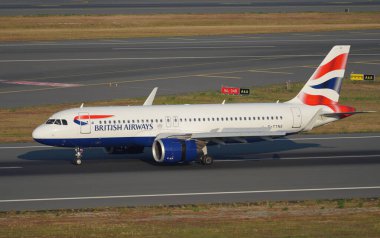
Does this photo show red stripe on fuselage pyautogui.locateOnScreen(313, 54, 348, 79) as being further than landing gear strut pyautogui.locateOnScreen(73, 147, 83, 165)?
Yes

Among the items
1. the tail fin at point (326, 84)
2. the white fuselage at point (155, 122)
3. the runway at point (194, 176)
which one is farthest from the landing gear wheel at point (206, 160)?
the tail fin at point (326, 84)

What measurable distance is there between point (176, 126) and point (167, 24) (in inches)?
3560

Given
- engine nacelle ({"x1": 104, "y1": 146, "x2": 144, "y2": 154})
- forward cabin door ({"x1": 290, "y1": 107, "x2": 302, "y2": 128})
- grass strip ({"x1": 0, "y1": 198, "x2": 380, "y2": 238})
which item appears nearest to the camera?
grass strip ({"x1": 0, "y1": 198, "x2": 380, "y2": 238})

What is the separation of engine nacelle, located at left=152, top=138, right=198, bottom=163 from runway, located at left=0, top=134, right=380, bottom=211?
710mm

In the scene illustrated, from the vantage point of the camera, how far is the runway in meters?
44.0

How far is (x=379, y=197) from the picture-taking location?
4388 centimetres

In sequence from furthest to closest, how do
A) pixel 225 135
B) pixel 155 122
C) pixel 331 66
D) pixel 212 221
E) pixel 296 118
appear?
pixel 331 66 < pixel 296 118 < pixel 155 122 < pixel 225 135 < pixel 212 221

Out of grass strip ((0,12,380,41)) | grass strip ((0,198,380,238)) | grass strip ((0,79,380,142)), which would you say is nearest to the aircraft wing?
grass strip ((0,198,380,238))

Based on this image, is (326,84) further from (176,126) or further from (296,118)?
(176,126)

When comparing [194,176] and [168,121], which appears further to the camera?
[168,121]

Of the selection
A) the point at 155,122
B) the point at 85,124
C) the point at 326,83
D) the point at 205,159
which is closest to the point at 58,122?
the point at 85,124

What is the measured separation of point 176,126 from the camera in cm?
5362

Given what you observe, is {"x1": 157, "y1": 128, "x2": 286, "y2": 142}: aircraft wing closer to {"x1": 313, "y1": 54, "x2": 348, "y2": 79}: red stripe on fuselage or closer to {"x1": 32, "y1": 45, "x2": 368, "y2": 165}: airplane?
{"x1": 32, "y1": 45, "x2": 368, "y2": 165}: airplane

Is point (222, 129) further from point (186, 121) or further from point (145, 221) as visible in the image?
point (145, 221)
